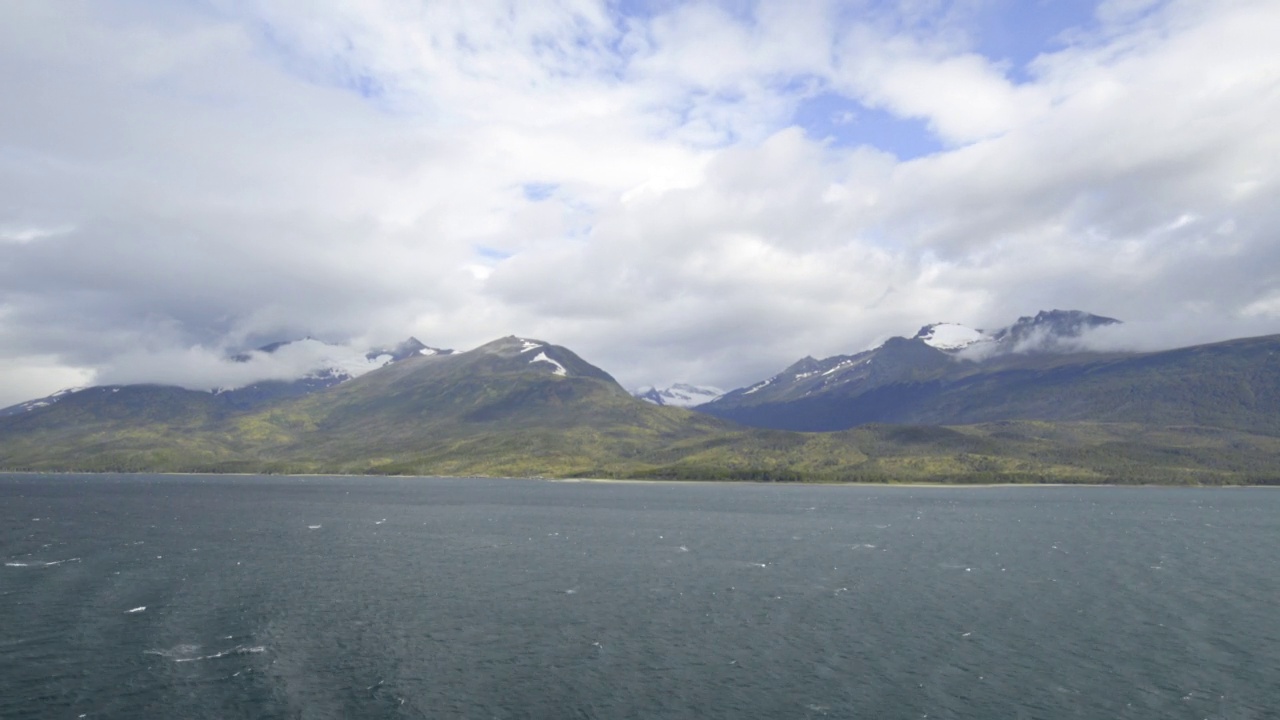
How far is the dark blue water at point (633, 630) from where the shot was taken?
196 ft

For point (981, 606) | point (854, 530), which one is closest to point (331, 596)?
point (981, 606)

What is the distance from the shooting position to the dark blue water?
196ft

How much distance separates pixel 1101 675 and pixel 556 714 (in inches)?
1790

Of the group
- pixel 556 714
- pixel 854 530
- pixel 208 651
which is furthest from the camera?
pixel 854 530

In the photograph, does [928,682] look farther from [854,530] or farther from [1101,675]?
[854,530]

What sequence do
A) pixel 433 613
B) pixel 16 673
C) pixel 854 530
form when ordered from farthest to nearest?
pixel 854 530, pixel 433 613, pixel 16 673

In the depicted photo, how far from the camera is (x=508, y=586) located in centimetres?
10506

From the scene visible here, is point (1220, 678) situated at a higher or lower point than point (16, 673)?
lower

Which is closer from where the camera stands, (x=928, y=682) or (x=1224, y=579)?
(x=928, y=682)

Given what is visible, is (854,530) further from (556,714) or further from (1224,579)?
(556,714)

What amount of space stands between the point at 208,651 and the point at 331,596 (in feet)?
86.1

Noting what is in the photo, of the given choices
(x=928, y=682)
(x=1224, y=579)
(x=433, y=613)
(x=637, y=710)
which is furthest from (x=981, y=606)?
(x=433, y=613)

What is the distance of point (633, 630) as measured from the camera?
Answer: 8119 cm

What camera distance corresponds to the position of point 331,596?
3831 inches
